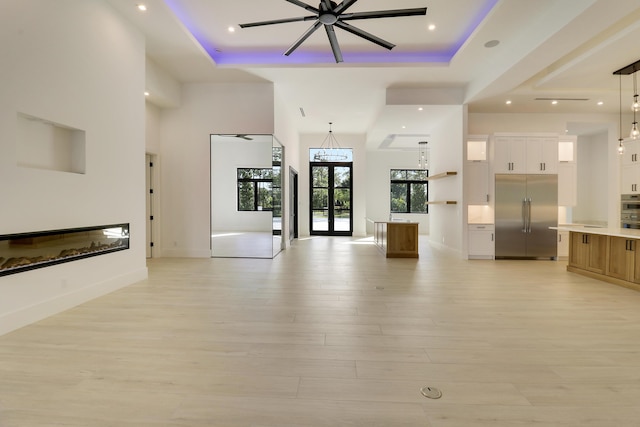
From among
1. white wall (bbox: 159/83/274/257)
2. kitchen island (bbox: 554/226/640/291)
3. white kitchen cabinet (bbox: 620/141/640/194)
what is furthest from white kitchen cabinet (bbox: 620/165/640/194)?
white wall (bbox: 159/83/274/257)

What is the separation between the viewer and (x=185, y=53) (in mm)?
5371

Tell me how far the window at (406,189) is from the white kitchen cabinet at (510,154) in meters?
5.99

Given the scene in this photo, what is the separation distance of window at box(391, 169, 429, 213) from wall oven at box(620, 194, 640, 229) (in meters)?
6.33

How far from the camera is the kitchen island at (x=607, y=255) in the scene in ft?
14.7

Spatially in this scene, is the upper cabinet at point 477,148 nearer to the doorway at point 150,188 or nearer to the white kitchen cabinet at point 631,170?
the white kitchen cabinet at point 631,170

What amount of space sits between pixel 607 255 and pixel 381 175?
8.52m

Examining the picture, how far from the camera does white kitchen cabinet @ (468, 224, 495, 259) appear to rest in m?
6.91

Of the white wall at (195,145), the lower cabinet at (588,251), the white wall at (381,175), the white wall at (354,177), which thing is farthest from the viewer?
the white wall at (381,175)

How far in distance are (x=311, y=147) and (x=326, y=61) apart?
5.89 metres

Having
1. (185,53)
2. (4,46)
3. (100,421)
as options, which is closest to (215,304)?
(100,421)

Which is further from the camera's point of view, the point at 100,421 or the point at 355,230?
the point at 355,230

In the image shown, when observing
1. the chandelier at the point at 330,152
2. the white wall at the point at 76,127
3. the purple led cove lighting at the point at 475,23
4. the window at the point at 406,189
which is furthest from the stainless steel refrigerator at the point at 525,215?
the white wall at the point at 76,127

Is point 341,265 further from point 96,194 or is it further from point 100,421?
point 100,421

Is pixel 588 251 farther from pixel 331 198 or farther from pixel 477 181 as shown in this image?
pixel 331 198
